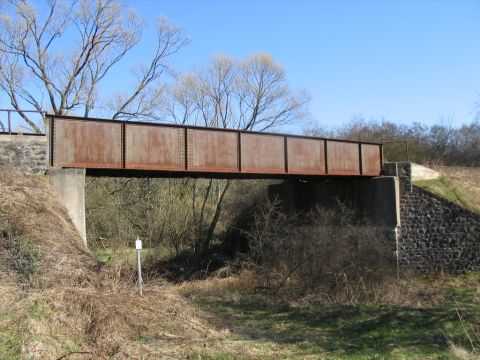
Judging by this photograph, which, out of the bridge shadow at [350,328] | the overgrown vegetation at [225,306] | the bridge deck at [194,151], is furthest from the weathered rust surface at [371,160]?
the bridge shadow at [350,328]

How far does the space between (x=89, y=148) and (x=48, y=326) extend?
10.3 metres

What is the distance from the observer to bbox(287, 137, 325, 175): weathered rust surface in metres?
23.8

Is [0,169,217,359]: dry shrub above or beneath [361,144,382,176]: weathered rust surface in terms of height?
beneath

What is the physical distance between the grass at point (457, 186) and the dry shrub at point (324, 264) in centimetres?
676

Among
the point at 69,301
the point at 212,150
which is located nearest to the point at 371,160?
the point at 212,150

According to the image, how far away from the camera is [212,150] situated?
21234 mm

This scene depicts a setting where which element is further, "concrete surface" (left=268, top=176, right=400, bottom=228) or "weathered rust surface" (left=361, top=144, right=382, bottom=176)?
"weathered rust surface" (left=361, top=144, right=382, bottom=176)

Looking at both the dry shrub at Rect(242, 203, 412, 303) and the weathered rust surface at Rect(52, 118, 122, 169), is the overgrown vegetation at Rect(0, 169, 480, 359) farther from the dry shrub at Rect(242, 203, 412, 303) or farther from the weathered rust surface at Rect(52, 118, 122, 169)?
the weathered rust surface at Rect(52, 118, 122, 169)

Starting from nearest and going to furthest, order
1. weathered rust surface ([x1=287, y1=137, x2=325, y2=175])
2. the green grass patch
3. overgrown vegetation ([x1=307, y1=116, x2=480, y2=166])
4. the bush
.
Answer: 1. the bush
2. weathered rust surface ([x1=287, y1=137, x2=325, y2=175])
3. the green grass patch
4. overgrown vegetation ([x1=307, y1=116, x2=480, y2=166])

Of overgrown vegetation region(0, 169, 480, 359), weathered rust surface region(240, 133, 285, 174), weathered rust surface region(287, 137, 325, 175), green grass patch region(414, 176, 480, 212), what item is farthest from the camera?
green grass patch region(414, 176, 480, 212)

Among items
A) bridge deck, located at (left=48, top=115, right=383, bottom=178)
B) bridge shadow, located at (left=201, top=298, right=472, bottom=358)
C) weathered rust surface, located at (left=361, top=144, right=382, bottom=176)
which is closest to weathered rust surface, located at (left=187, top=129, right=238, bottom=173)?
bridge deck, located at (left=48, top=115, right=383, bottom=178)

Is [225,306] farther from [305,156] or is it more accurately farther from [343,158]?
[343,158]

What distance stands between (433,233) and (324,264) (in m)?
10.4

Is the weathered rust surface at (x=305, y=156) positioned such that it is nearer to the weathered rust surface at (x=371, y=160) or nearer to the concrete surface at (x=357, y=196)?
the concrete surface at (x=357, y=196)
